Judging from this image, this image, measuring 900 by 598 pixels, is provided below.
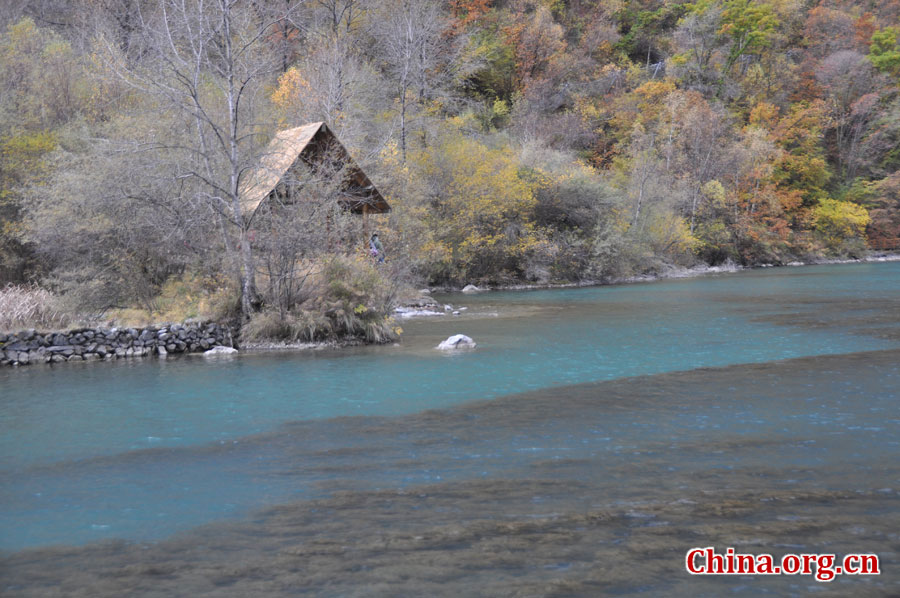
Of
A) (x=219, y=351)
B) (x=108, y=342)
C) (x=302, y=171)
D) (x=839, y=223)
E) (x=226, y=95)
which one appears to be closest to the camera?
(x=108, y=342)

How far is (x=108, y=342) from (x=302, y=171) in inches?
270

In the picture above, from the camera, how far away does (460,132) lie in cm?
3772

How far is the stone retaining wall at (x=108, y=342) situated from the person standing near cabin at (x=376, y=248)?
22.8ft

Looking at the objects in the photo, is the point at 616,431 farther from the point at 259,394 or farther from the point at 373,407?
the point at 259,394

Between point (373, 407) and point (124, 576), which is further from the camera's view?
point (373, 407)

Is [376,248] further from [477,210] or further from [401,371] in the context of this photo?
[401,371]

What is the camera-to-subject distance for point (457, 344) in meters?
15.3

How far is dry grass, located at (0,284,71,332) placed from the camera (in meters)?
15.4

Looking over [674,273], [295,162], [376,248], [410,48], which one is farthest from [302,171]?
[674,273]

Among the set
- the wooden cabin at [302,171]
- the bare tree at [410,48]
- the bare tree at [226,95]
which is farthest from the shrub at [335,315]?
the bare tree at [410,48]

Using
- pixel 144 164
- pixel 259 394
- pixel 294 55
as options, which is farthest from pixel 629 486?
pixel 294 55

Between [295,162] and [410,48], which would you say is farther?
[410,48]

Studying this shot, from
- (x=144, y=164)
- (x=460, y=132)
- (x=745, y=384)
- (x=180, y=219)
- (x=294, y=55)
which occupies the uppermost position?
(x=294, y=55)

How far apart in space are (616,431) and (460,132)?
104 feet
